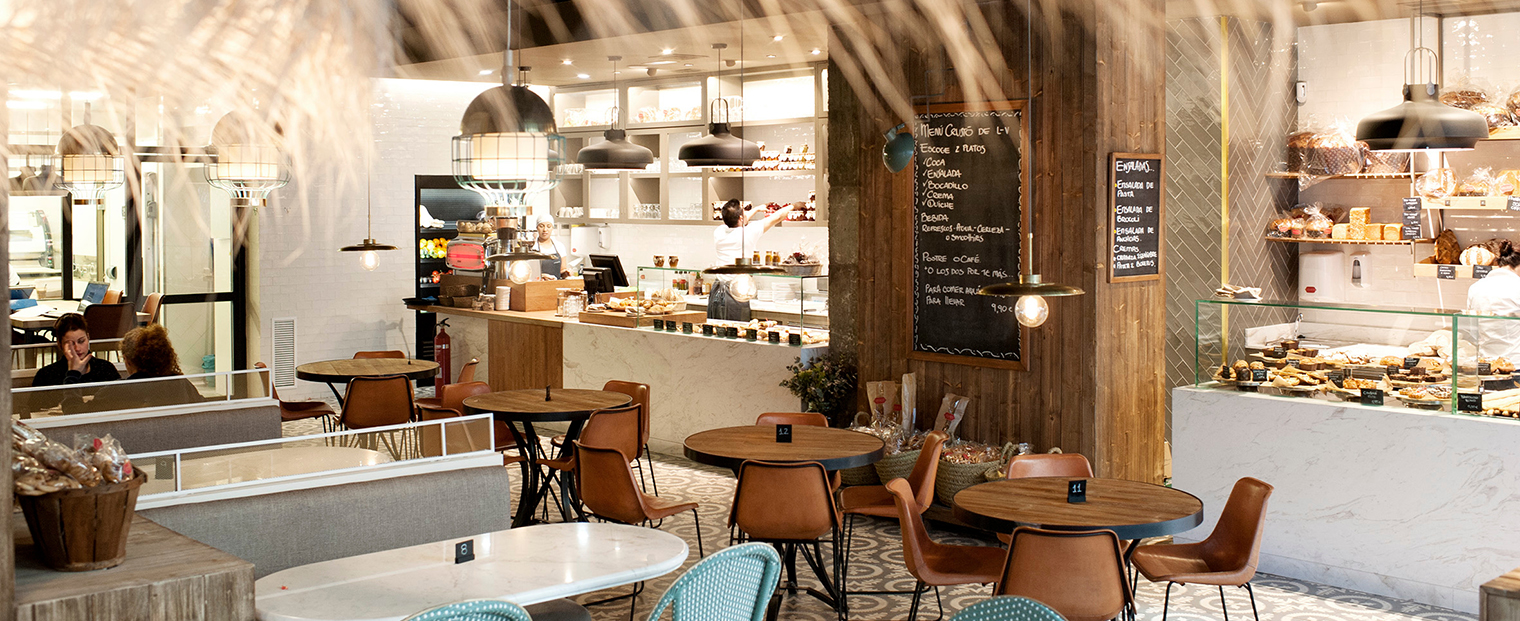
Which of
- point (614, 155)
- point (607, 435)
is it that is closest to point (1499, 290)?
point (607, 435)

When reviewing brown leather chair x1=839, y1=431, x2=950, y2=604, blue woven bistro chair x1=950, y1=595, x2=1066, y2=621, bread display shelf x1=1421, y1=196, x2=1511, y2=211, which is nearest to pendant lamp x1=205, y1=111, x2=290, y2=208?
blue woven bistro chair x1=950, y1=595, x2=1066, y2=621

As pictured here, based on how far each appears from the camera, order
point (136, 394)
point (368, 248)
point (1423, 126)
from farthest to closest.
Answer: point (368, 248)
point (136, 394)
point (1423, 126)

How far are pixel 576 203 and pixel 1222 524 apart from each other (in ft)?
25.3

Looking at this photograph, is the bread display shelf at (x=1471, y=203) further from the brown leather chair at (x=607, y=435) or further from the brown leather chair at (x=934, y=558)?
the brown leather chair at (x=607, y=435)

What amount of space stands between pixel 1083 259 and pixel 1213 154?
1528mm

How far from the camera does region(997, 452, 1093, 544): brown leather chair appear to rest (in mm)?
4465

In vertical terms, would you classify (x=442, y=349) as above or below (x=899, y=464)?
above

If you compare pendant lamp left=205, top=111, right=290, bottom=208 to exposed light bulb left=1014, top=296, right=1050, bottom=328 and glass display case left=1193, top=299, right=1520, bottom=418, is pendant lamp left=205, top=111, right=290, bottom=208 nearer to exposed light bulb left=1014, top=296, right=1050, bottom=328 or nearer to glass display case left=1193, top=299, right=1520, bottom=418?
exposed light bulb left=1014, top=296, right=1050, bottom=328

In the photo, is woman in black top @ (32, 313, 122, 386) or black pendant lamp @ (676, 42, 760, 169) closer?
woman in black top @ (32, 313, 122, 386)

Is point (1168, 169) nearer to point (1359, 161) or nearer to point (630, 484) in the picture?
point (1359, 161)

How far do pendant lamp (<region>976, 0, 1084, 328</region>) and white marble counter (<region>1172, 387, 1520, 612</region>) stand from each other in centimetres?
93

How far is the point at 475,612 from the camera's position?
98.6 inches

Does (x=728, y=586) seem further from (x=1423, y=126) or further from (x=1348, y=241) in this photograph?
(x=1348, y=241)

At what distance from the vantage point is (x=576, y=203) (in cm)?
1093
